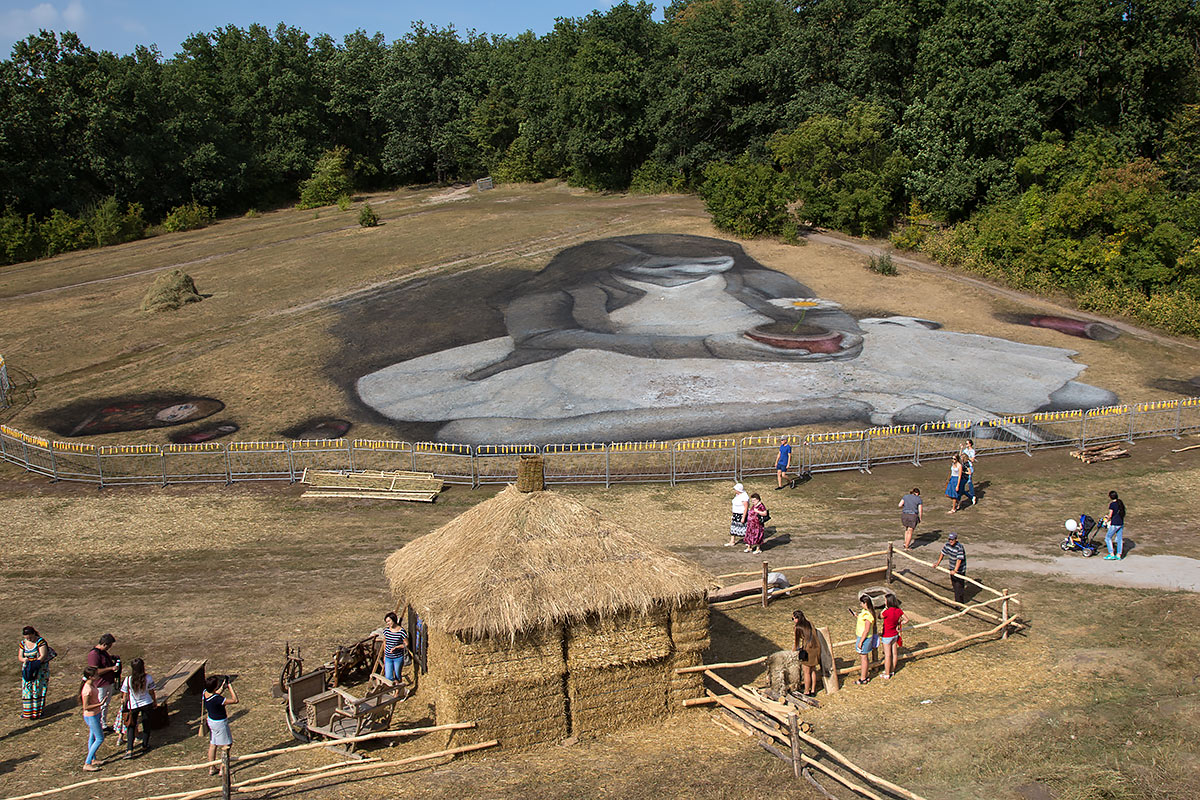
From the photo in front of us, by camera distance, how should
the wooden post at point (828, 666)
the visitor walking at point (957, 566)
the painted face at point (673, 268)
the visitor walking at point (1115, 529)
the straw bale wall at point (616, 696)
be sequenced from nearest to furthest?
the straw bale wall at point (616, 696), the wooden post at point (828, 666), the visitor walking at point (957, 566), the visitor walking at point (1115, 529), the painted face at point (673, 268)

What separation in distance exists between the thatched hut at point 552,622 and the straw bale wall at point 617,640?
0.06 feet

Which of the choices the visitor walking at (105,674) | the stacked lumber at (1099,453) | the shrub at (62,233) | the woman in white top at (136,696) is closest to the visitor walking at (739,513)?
the stacked lumber at (1099,453)

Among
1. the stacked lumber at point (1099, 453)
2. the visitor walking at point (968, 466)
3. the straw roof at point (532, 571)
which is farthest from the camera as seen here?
the stacked lumber at point (1099, 453)

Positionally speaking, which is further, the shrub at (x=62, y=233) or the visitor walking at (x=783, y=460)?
the shrub at (x=62, y=233)

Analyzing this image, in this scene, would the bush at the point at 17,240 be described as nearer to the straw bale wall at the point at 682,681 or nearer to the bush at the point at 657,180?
the bush at the point at 657,180

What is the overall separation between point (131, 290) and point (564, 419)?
34.2 meters

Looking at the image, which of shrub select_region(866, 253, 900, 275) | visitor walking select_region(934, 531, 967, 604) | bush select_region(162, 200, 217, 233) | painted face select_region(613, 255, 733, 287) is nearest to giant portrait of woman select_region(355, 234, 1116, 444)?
painted face select_region(613, 255, 733, 287)

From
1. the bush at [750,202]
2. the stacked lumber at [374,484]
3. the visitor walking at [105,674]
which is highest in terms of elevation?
the bush at [750,202]

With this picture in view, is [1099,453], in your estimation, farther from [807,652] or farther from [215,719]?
[215,719]

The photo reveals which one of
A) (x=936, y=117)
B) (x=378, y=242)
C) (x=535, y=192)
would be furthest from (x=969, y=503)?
(x=535, y=192)

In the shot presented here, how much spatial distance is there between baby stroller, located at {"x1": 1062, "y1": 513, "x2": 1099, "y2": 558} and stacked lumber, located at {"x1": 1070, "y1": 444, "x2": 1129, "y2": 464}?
7.61 m

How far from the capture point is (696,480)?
99.1 ft

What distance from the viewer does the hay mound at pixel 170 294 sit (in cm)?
4925

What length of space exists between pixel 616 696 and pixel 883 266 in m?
40.4
